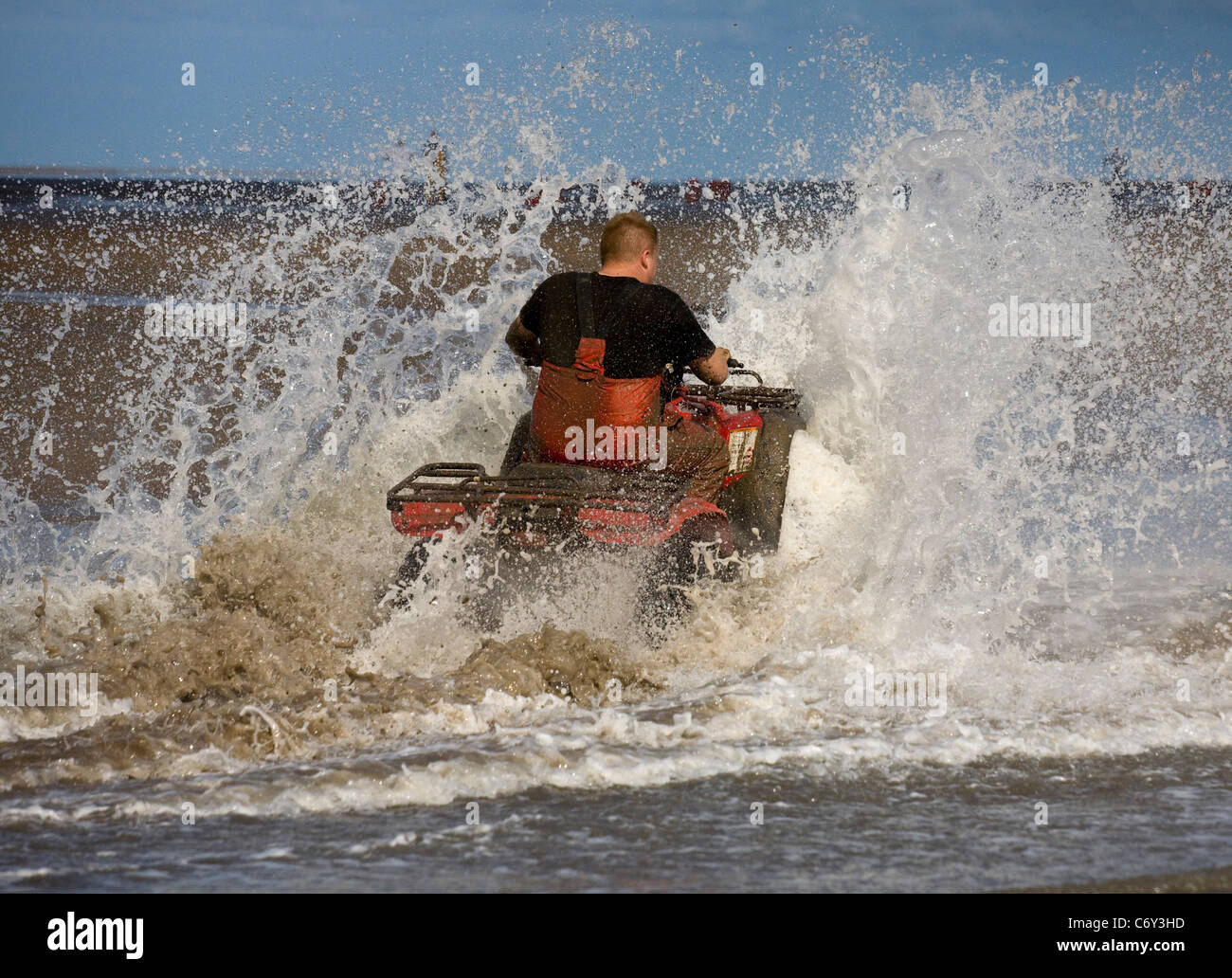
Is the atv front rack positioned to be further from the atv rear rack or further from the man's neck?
the atv rear rack

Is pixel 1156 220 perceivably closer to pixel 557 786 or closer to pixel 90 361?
pixel 90 361

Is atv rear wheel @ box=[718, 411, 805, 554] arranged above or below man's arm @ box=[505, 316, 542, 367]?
below

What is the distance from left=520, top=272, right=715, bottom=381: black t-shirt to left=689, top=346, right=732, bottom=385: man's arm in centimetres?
19

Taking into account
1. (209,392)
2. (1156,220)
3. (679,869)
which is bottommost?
(679,869)

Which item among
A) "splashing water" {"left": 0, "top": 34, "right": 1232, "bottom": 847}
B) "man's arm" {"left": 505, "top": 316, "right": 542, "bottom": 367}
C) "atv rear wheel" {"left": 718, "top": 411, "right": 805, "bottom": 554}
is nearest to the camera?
"splashing water" {"left": 0, "top": 34, "right": 1232, "bottom": 847}

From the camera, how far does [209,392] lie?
36.0 ft

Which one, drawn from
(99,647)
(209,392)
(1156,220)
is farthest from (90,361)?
(1156,220)

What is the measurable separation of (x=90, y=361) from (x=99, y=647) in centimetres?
837

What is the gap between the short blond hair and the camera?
5426 mm

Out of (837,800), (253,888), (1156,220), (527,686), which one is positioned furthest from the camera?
(1156,220)

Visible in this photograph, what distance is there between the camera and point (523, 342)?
5.87m

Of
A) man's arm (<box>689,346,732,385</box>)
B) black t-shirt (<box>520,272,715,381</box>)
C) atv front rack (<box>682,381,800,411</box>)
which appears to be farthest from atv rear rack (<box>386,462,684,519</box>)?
atv front rack (<box>682,381,800,411</box>)

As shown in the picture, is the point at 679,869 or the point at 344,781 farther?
the point at 344,781

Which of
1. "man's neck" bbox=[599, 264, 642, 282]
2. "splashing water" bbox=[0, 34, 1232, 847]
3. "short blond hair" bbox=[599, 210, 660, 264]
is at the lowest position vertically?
"splashing water" bbox=[0, 34, 1232, 847]
